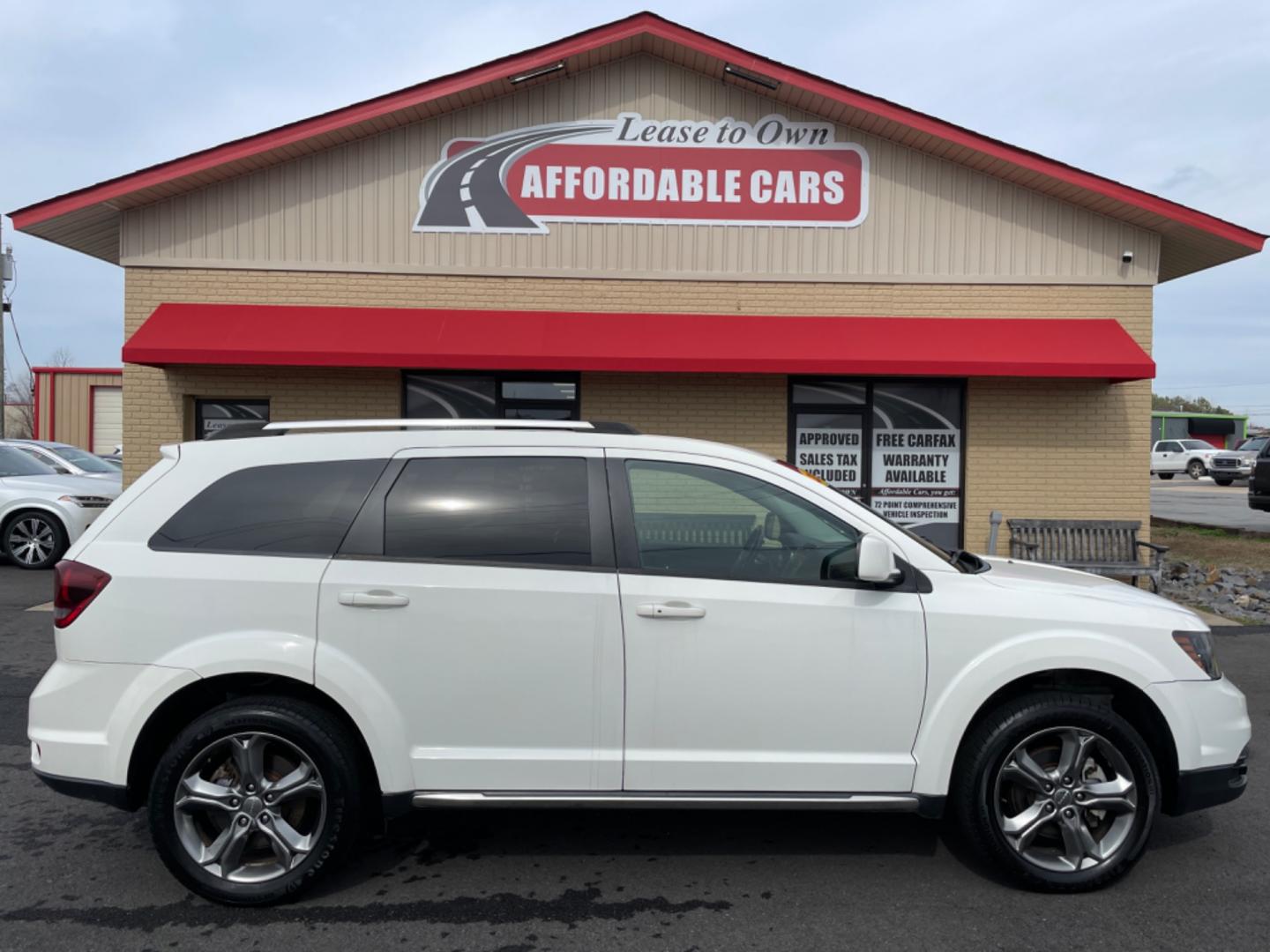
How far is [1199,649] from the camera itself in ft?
11.8

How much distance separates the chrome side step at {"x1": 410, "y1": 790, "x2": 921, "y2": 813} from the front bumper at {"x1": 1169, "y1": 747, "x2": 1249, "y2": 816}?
3.50 feet

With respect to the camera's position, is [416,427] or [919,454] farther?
[919,454]

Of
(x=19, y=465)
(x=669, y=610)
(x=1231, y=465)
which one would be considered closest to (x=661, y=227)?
(x=669, y=610)

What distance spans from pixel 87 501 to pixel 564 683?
11.0 m

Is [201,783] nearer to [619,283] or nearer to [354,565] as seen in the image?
[354,565]

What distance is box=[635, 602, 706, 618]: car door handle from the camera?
11.2ft

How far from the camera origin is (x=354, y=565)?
3479 millimetres

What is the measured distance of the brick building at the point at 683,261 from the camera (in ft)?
34.0

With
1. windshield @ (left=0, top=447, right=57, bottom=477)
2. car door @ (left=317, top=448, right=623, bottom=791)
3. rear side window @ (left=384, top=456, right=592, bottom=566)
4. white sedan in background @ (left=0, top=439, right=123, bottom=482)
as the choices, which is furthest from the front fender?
windshield @ (left=0, top=447, right=57, bottom=477)

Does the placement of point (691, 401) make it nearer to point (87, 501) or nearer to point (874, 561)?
point (874, 561)

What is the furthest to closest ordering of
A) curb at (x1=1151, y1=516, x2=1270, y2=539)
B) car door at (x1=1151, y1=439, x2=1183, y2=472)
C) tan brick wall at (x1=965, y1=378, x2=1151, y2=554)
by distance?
Result: 1. car door at (x1=1151, y1=439, x2=1183, y2=472)
2. curb at (x1=1151, y1=516, x2=1270, y2=539)
3. tan brick wall at (x1=965, y1=378, x2=1151, y2=554)

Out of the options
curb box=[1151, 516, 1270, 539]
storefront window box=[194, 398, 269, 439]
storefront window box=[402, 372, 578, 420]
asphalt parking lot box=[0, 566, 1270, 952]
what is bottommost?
asphalt parking lot box=[0, 566, 1270, 952]

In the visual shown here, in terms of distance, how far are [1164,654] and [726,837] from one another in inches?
77.5

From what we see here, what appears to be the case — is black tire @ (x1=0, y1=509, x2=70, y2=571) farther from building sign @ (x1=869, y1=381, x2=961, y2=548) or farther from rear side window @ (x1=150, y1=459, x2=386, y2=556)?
building sign @ (x1=869, y1=381, x2=961, y2=548)
